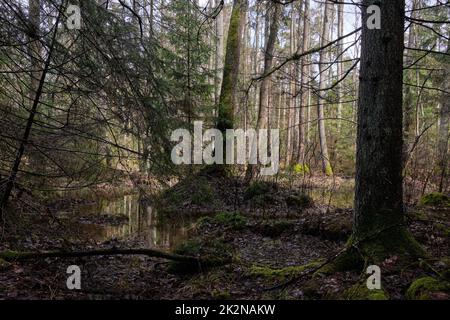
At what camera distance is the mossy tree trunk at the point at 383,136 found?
4422 millimetres

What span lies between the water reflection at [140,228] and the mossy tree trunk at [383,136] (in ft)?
13.0

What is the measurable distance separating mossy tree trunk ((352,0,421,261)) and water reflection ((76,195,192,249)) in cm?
396

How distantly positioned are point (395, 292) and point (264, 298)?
138cm

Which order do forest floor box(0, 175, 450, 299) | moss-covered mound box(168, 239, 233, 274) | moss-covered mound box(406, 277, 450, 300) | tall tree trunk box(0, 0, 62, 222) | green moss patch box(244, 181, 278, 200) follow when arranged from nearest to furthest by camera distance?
moss-covered mound box(406, 277, 450, 300), forest floor box(0, 175, 450, 299), tall tree trunk box(0, 0, 62, 222), moss-covered mound box(168, 239, 233, 274), green moss patch box(244, 181, 278, 200)

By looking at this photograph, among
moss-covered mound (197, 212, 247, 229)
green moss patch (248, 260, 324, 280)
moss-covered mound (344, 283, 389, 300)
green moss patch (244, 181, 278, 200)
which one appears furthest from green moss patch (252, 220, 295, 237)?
moss-covered mound (344, 283, 389, 300)

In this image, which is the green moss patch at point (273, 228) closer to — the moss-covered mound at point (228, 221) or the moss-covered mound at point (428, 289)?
the moss-covered mound at point (228, 221)

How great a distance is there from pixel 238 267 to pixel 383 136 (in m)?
2.69

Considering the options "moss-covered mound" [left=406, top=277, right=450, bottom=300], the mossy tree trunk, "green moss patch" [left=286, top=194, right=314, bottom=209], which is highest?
the mossy tree trunk

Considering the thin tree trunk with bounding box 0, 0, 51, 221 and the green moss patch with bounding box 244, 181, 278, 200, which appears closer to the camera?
the thin tree trunk with bounding box 0, 0, 51, 221

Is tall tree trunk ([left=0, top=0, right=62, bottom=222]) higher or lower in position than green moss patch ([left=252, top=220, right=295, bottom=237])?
higher

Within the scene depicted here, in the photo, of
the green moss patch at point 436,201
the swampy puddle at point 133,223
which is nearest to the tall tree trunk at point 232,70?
the swampy puddle at point 133,223

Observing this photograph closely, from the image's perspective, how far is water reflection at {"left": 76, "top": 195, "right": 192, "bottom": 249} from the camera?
8414mm

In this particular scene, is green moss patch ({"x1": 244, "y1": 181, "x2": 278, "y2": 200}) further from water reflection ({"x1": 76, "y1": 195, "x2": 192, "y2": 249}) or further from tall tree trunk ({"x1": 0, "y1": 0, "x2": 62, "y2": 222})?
tall tree trunk ({"x1": 0, "y1": 0, "x2": 62, "y2": 222})

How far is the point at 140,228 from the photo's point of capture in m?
9.60
